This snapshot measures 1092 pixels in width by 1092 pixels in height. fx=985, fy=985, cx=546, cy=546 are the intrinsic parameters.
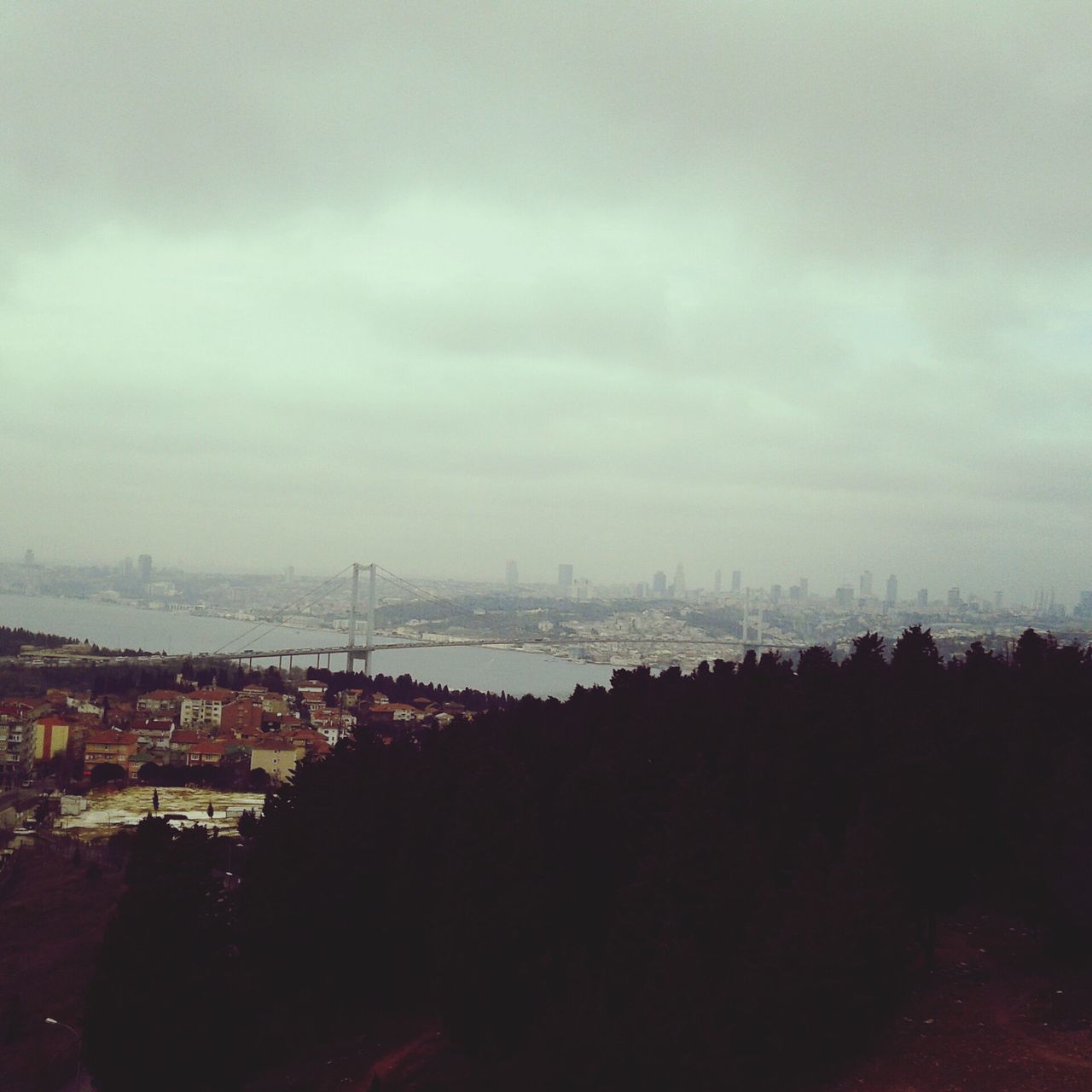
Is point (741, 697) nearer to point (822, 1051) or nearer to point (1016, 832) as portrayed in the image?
point (1016, 832)

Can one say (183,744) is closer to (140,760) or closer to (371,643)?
(140,760)

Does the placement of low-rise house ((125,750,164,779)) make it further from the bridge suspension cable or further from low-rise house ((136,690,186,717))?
the bridge suspension cable

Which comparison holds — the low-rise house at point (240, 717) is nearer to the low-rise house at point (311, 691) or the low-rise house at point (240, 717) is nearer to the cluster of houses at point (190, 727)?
the cluster of houses at point (190, 727)

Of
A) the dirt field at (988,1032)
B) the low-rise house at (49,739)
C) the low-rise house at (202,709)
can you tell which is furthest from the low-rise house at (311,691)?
the dirt field at (988,1032)

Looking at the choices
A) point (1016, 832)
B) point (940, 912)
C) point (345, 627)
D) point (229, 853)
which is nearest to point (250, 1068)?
point (940, 912)

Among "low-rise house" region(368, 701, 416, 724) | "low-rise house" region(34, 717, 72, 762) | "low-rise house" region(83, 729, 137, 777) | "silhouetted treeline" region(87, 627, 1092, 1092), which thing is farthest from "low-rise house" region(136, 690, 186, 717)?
"silhouetted treeline" region(87, 627, 1092, 1092)

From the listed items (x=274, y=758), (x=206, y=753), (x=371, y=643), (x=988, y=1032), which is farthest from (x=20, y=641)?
(x=988, y=1032)

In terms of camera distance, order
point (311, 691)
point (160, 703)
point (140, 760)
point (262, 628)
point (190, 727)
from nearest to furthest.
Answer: point (140, 760) → point (190, 727) → point (160, 703) → point (311, 691) → point (262, 628)
